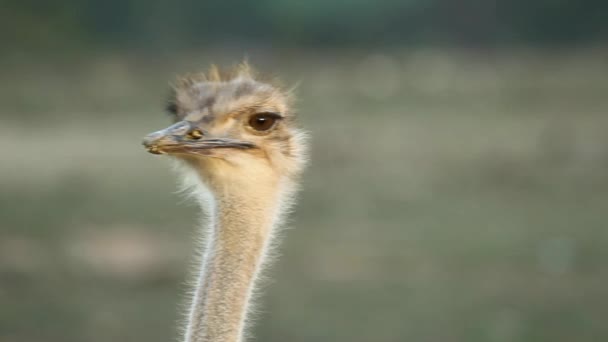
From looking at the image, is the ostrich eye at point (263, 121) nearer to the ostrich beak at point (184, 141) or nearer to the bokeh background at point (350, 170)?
the ostrich beak at point (184, 141)

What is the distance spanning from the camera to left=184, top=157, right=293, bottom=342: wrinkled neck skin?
8.91 ft

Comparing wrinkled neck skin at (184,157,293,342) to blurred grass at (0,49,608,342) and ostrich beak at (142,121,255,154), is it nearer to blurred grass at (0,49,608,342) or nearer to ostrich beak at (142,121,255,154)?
ostrich beak at (142,121,255,154)

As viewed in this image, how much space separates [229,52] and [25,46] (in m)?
1.95

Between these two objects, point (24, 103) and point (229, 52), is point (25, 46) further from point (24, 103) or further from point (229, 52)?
point (229, 52)

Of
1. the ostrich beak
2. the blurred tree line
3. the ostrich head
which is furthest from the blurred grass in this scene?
the ostrich beak

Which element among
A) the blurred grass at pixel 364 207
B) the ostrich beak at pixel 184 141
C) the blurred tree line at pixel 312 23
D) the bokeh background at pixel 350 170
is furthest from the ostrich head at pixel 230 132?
the blurred tree line at pixel 312 23

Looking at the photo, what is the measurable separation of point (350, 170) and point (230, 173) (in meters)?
8.40

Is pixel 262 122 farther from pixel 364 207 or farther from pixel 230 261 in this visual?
pixel 364 207

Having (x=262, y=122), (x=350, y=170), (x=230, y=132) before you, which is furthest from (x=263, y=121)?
(x=350, y=170)

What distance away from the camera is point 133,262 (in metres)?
7.88

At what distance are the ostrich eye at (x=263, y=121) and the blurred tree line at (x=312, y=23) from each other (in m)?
11.0

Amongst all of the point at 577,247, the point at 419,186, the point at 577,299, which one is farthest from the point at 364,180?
the point at 577,299

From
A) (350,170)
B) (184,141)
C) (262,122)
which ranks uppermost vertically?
(350,170)

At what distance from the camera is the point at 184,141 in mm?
2686
